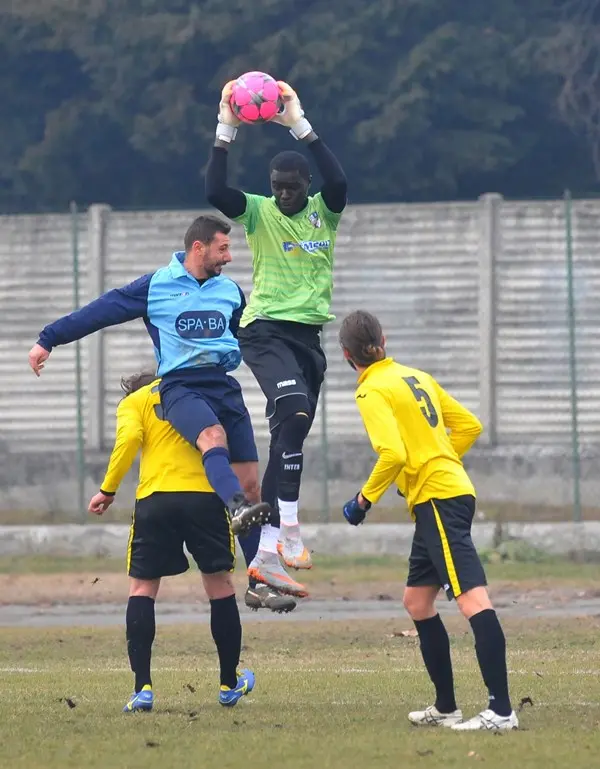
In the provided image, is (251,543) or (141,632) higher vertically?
(251,543)

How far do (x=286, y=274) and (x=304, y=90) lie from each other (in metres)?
22.8

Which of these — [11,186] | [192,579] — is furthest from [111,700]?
[11,186]

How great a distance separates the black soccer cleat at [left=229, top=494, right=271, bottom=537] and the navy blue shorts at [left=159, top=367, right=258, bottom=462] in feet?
1.67

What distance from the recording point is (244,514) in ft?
29.4

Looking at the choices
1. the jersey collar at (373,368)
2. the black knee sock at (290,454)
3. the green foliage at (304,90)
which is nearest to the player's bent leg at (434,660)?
the jersey collar at (373,368)

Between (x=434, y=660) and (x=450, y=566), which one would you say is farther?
(x=434, y=660)

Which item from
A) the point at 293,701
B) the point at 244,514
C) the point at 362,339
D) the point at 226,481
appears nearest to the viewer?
the point at 362,339

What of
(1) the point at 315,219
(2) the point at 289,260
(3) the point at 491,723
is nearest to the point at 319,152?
(1) the point at 315,219

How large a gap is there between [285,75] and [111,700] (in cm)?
2410

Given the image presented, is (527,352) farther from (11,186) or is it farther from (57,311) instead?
(11,186)

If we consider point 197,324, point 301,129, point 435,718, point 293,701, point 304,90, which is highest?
point 304,90

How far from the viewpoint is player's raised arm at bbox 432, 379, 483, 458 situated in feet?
28.7

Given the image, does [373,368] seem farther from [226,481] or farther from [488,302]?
[488,302]

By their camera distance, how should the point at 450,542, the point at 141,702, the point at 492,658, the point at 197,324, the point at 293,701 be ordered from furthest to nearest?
1. the point at 293,701
2. the point at 197,324
3. the point at 141,702
4. the point at 450,542
5. the point at 492,658
